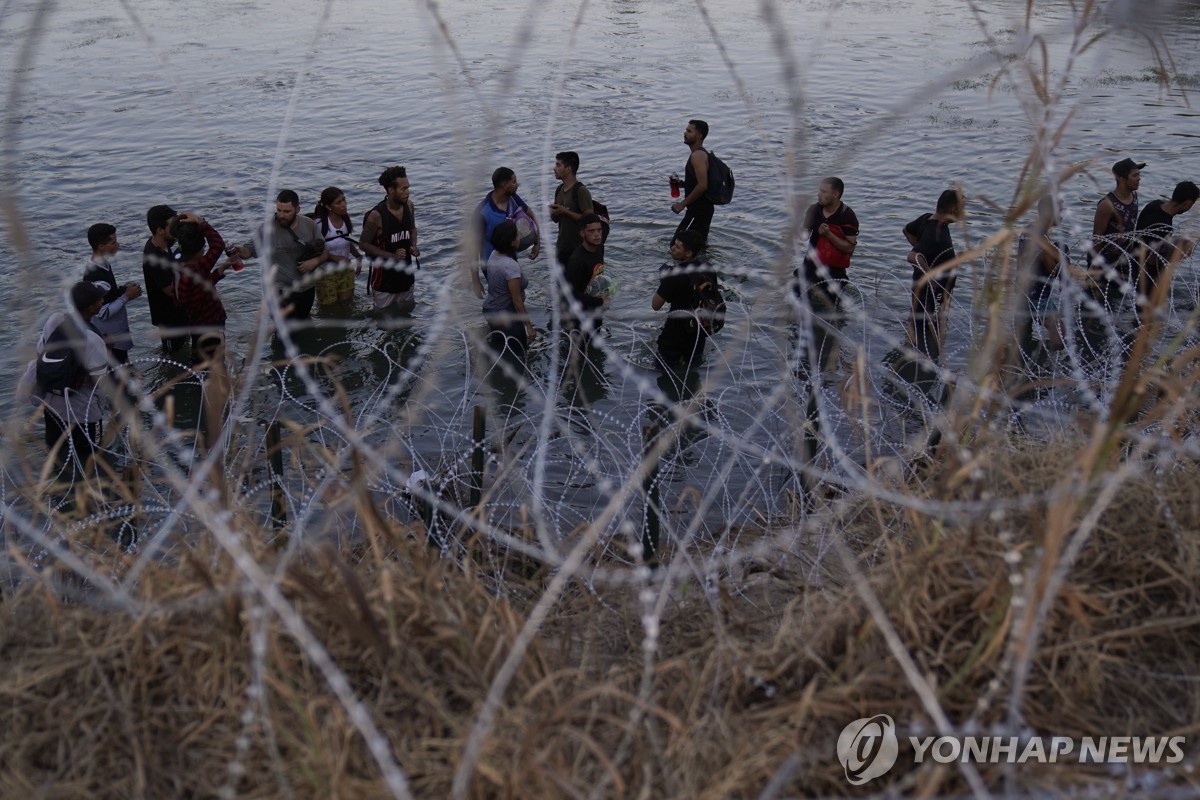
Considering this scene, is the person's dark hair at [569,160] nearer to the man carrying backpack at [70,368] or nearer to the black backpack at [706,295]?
the black backpack at [706,295]

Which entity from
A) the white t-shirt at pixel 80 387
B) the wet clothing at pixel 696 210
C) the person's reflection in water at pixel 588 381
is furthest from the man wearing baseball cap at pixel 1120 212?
the white t-shirt at pixel 80 387

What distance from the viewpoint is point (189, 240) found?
7539 millimetres

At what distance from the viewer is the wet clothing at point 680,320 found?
25.4 ft

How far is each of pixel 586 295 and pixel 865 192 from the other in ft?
19.7

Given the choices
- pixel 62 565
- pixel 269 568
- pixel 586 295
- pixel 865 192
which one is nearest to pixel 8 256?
pixel 586 295

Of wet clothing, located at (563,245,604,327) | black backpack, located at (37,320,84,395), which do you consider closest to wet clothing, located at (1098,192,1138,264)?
wet clothing, located at (563,245,604,327)

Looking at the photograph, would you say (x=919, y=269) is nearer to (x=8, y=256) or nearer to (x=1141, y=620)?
(x=1141, y=620)

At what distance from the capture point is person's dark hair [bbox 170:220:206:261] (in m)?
7.54

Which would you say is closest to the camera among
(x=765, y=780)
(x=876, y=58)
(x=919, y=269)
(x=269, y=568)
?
(x=765, y=780)

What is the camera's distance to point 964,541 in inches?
154

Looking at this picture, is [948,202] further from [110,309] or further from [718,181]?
[110,309]

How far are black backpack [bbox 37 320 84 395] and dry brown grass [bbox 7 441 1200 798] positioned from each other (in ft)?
8.73

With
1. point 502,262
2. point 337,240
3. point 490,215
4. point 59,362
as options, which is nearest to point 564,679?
point 59,362

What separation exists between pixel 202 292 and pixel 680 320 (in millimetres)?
3627
